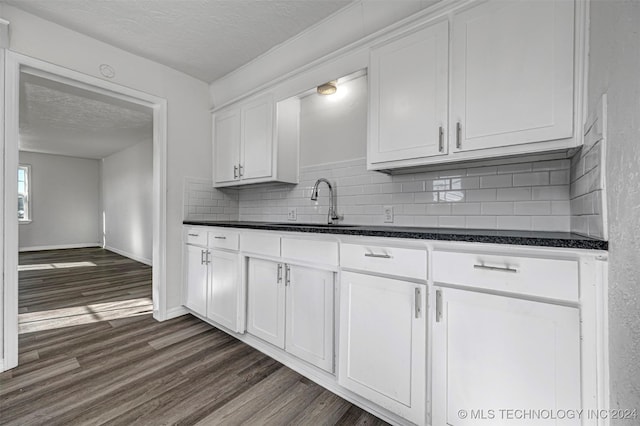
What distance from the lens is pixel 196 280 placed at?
2.66m

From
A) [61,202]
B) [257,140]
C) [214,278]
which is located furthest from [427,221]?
[61,202]

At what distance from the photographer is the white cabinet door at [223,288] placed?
86.9 inches

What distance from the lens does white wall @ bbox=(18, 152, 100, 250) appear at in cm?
689

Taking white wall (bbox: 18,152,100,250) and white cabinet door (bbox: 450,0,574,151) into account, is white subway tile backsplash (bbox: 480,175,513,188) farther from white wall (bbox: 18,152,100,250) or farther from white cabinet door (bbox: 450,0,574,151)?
white wall (bbox: 18,152,100,250)

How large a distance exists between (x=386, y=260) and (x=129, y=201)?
6718mm

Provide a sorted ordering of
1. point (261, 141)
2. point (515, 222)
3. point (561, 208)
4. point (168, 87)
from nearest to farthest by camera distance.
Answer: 1. point (561, 208)
2. point (515, 222)
3. point (261, 141)
4. point (168, 87)

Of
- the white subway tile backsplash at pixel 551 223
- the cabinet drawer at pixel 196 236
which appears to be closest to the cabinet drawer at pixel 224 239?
the cabinet drawer at pixel 196 236

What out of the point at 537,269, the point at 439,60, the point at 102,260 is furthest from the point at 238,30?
the point at 102,260

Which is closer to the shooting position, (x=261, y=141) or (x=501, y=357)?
(x=501, y=357)

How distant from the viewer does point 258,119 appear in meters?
2.62

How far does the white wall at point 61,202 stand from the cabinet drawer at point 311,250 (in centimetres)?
826

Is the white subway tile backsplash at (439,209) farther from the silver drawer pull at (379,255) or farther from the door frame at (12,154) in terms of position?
the door frame at (12,154)

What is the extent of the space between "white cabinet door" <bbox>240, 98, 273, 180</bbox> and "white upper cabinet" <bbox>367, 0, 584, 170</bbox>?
42.7 inches

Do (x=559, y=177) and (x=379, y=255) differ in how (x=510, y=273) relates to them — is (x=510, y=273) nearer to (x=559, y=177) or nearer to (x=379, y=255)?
(x=379, y=255)
